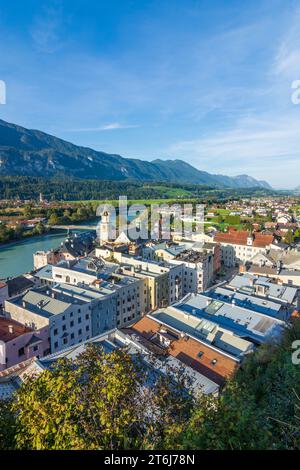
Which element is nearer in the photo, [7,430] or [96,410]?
[96,410]

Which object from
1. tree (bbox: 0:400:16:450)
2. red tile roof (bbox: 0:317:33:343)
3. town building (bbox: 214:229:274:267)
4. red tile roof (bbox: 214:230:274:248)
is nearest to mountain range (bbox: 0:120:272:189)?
red tile roof (bbox: 214:230:274:248)

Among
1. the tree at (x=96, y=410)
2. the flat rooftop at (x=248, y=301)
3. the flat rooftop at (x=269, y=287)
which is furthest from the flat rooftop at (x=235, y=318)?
the tree at (x=96, y=410)

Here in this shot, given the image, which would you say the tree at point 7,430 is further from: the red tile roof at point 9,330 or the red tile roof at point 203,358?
the red tile roof at point 9,330

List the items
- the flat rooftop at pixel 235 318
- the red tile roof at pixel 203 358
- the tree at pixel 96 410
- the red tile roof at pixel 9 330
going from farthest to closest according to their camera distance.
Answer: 1. the red tile roof at pixel 9 330
2. the flat rooftop at pixel 235 318
3. the red tile roof at pixel 203 358
4. the tree at pixel 96 410

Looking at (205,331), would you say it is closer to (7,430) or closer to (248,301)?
(248,301)

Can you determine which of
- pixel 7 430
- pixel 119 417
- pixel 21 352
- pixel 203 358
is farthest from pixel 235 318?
pixel 7 430

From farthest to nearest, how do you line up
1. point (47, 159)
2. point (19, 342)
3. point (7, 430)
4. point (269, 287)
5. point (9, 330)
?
1. point (47, 159)
2. point (269, 287)
3. point (9, 330)
4. point (19, 342)
5. point (7, 430)

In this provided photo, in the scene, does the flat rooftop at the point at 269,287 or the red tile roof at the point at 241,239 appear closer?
the flat rooftop at the point at 269,287

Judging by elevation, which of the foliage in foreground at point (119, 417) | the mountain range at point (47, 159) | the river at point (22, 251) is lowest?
the river at point (22, 251)

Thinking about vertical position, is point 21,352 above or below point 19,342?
below

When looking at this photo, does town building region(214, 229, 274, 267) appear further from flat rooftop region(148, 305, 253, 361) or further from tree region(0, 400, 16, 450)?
tree region(0, 400, 16, 450)
